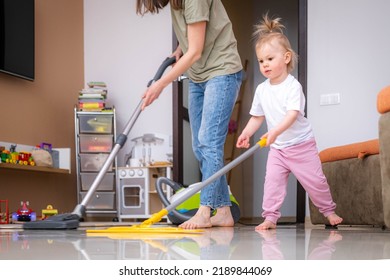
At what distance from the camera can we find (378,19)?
16.8 feet

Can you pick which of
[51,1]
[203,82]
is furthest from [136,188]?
[203,82]

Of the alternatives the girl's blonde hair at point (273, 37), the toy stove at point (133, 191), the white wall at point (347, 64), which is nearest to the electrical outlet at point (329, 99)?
the white wall at point (347, 64)

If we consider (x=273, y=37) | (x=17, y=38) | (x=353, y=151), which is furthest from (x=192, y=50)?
(x=17, y=38)

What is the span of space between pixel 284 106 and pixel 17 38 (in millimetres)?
2933

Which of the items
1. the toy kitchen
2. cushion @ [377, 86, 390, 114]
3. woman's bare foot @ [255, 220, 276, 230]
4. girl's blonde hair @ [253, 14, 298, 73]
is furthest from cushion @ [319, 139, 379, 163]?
the toy kitchen

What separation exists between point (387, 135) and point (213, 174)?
65 centimetres

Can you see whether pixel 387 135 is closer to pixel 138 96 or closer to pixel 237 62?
pixel 237 62

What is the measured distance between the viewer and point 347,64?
5242 mm

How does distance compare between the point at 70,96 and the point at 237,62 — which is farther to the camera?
the point at 70,96

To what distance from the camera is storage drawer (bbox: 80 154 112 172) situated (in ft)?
17.7

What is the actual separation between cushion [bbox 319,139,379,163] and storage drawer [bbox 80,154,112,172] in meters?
2.28

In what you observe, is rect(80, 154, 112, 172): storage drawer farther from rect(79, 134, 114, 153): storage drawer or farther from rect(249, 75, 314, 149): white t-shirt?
rect(249, 75, 314, 149): white t-shirt

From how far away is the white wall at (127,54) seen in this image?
5.73m

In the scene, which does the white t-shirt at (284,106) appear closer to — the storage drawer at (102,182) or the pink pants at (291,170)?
the pink pants at (291,170)
